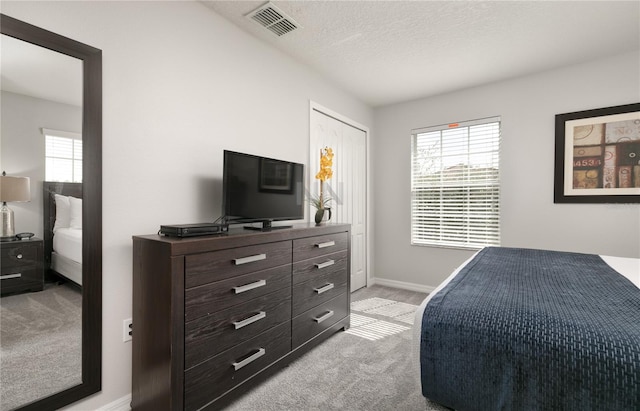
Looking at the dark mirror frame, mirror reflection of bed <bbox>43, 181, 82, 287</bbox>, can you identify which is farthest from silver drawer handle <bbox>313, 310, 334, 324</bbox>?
mirror reflection of bed <bbox>43, 181, 82, 287</bbox>

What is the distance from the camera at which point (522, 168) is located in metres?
3.34

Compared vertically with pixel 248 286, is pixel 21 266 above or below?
above

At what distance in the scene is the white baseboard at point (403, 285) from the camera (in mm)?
3949

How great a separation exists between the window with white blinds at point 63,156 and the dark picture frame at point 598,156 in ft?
13.3

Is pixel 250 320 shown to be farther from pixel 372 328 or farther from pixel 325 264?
pixel 372 328

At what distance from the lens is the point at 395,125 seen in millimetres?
4211

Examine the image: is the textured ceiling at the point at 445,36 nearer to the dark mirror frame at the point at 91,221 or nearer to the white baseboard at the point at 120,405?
the dark mirror frame at the point at 91,221

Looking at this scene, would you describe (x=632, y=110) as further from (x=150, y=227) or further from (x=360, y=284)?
(x=150, y=227)

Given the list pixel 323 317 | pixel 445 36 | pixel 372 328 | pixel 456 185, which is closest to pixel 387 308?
pixel 372 328

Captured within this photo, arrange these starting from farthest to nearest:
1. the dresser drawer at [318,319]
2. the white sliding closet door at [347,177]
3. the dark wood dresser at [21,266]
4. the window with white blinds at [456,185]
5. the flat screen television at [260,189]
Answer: the window with white blinds at [456,185] < the white sliding closet door at [347,177] < the dresser drawer at [318,319] < the flat screen television at [260,189] < the dark wood dresser at [21,266]

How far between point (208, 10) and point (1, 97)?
141 cm

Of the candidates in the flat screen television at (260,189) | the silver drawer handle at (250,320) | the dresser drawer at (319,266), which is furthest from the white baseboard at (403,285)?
the silver drawer handle at (250,320)

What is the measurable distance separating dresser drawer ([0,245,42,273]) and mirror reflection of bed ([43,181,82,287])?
0.15 feet

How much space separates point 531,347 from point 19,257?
2.13 m
